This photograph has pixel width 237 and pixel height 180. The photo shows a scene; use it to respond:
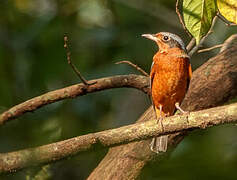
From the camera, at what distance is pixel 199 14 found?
1982mm

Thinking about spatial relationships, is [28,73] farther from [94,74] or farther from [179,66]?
[179,66]

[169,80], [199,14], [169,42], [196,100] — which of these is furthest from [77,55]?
[199,14]

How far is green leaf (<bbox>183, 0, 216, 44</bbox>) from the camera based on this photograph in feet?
6.38

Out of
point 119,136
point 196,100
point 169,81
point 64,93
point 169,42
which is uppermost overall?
point 119,136

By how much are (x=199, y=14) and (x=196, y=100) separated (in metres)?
2.81

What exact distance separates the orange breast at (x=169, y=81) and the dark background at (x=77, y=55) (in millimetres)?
610

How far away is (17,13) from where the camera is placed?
6.99 meters

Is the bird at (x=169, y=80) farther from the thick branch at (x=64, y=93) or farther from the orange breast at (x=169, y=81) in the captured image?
the thick branch at (x=64, y=93)

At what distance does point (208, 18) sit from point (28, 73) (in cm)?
395

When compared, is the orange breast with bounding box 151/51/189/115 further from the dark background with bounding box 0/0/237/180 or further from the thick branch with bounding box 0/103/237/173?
the thick branch with bounding box 0/103/237/173

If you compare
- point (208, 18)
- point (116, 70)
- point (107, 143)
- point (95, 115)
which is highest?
point (208, 18)

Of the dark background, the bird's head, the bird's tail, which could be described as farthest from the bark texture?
the bird's head

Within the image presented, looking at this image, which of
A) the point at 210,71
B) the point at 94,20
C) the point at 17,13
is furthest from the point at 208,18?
the point at 94,20

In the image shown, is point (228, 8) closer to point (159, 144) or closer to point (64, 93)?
point (64, 93)
